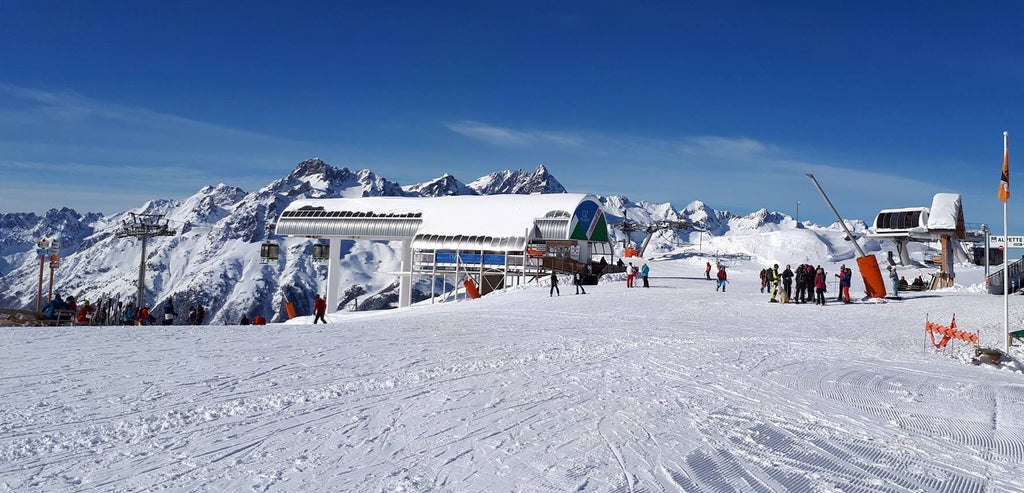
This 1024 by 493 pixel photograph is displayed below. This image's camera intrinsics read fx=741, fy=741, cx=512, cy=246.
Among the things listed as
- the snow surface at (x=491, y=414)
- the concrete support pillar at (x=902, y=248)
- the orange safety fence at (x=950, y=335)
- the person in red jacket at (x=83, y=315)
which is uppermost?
the concrete support pillar at (x=902, y=248)

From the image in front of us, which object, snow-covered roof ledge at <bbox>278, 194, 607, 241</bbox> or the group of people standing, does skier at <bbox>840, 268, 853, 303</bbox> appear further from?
snow-covered roof ledge at <bbox>278, 194, 607, 241</bbox>

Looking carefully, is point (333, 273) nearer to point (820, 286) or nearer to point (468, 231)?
point (468, 231)

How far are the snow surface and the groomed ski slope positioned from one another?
1.3 inches

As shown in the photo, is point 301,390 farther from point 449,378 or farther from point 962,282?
point 962,282

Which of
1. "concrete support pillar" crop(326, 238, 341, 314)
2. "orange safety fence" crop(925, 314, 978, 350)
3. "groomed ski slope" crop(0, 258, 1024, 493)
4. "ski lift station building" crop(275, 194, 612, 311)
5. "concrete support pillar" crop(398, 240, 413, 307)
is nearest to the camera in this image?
"groomed ski slope" crop(0, 258, 1024, 493)

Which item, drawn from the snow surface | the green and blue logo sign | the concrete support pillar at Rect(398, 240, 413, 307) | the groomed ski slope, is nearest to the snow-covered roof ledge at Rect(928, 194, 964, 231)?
the green and blue logo sign

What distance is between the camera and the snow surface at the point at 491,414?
554cm

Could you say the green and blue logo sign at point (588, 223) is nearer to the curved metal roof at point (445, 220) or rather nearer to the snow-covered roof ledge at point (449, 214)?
the snow-covered roof ledge at point (449, 214)

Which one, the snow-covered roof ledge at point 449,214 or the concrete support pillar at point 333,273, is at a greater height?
the snow-covered roof ledge at point 449,214

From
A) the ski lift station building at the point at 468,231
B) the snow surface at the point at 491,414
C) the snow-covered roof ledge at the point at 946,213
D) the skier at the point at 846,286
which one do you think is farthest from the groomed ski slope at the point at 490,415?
the ski lift station building at the point at 468,231

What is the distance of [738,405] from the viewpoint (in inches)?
334

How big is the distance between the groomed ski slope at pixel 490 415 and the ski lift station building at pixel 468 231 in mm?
28997

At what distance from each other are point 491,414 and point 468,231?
128ft

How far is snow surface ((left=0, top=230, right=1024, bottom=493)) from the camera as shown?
5.54 meters
